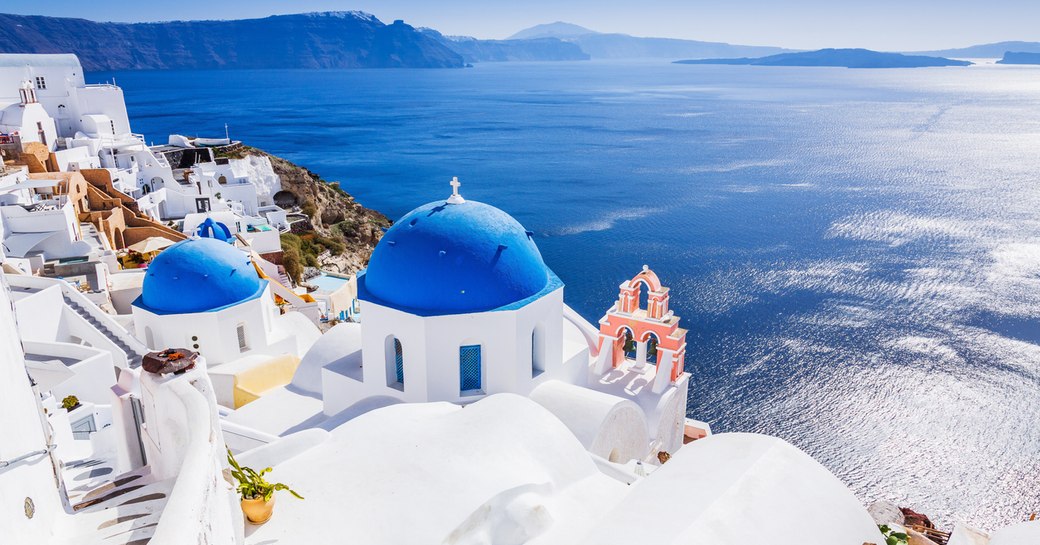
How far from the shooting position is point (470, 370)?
39.2 feet

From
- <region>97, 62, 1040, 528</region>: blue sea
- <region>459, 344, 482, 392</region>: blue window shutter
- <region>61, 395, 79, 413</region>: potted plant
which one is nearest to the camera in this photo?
<region>459, 344, 482, 392</region>: blue window shutter

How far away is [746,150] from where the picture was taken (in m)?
80.2

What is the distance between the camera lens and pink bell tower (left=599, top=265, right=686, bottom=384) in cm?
1398

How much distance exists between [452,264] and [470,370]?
79.0 inches

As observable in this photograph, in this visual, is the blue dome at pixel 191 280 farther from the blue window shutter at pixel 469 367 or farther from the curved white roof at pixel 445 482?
the curved white roof at pixel 445 482

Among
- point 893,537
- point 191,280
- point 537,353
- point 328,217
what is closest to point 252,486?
point 537,353

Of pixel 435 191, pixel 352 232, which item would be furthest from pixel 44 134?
pixel 435 191

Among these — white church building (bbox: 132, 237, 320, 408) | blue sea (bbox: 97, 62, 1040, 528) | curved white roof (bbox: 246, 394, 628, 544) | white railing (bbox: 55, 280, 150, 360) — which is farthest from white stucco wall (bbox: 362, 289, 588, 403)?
blue sea (bbox: 97, 62, 1040, 528)

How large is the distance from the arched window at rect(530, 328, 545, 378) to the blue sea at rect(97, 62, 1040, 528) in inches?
632

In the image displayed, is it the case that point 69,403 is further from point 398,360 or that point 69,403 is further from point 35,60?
point 35,60

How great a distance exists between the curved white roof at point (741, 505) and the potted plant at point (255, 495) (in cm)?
334

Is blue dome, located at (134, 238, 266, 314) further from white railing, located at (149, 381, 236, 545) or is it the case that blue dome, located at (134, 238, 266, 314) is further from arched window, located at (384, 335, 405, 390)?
white railing, located at (149, 381, 236, 545)

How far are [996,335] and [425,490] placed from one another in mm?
35787

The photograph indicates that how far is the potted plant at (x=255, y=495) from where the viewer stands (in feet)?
22.3
